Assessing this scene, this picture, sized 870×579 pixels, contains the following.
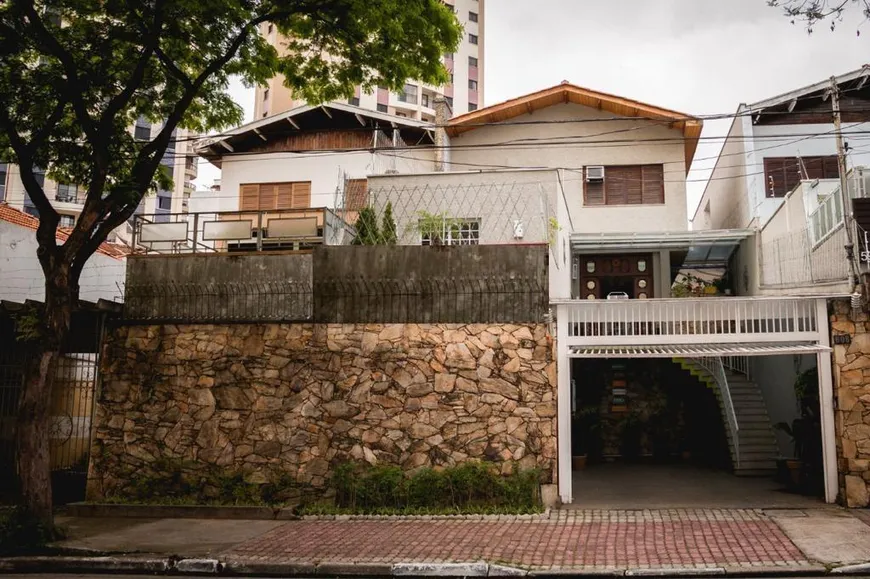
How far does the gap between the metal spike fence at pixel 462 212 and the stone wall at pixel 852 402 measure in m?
5.13

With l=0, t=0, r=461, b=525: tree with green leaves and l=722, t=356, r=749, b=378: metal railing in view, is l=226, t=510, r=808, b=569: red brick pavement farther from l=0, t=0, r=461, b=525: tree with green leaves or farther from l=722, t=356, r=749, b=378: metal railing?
l=722, t=356, r=749, b=378: metal railing

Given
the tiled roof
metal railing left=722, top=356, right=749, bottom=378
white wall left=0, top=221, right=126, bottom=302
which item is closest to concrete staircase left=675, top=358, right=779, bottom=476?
metal railing left=722, top=356, right=749, bottom=378

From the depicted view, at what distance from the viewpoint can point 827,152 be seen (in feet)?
59.1

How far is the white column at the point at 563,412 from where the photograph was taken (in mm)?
10797

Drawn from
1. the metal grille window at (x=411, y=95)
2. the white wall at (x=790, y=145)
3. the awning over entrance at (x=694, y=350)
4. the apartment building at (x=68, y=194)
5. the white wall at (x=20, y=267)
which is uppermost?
the metal grille window at (x=411, y=95)

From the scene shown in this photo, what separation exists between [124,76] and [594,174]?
12.5 meters

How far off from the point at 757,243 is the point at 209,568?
1430 cm

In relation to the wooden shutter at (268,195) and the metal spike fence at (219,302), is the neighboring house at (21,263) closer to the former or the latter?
the metal spike fence at (219,302)

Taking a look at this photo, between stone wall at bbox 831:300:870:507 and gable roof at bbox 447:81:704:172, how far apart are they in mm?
8705

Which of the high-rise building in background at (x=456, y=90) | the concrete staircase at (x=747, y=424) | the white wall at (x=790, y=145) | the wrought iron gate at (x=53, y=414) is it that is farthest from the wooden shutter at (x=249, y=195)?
the high-rise building in background at (x=456, y=90)

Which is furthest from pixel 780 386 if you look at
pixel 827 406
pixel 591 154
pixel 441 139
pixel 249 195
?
pixel 249 195

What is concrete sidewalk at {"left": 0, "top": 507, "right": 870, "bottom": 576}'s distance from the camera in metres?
7.80

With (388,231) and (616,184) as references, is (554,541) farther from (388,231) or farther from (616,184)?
(616,184)

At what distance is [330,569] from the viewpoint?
7.97 meters
